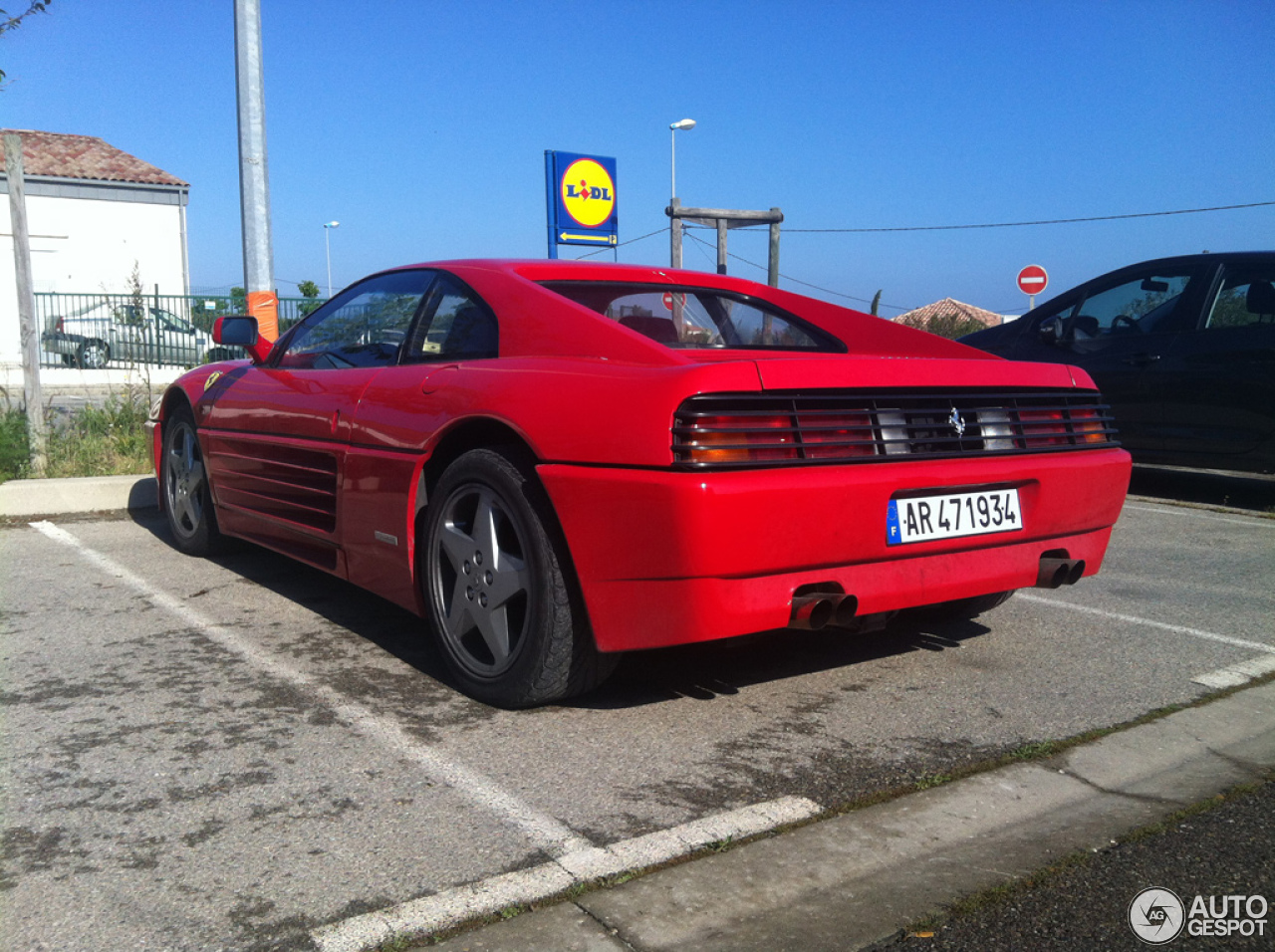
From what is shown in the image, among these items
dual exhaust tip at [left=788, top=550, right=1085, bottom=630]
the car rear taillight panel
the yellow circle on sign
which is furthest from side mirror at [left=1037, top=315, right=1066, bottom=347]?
the yellow circle on sign

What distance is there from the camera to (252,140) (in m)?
8.49

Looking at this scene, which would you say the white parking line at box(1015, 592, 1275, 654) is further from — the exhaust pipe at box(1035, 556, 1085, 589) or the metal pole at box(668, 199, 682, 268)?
the metal pole at box(668, 199, 682, 268)

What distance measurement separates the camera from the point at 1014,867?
90.3 inches

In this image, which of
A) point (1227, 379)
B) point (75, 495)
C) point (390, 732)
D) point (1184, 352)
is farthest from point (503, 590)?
point (1184, 352)

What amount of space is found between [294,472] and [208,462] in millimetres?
1049

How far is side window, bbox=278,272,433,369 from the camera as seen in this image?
3971 mm

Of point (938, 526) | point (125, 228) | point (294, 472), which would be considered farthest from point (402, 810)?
point (125, 228)

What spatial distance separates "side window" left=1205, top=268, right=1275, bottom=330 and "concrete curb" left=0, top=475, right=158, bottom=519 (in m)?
6.88

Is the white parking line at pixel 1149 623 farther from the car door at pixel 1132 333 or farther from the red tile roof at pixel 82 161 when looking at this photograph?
the red tile roof at pixel 82 161

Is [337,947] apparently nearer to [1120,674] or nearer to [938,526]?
[938,526]

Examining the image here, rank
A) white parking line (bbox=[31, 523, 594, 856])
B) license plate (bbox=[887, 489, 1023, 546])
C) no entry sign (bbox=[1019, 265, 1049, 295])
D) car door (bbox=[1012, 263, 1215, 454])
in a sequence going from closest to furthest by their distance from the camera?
white parking line (bbox=[31, 523, 594, 856]) → license plate (bbox=[887, 489, 1023, 546]) → car door (bbox=[1012, 263, 1215, 454]) → no entry sign (bbox=[1019, 265, 1049, 295])

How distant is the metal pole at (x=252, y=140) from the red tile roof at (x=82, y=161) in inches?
1209

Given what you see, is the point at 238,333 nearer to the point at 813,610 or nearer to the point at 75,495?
the point at 75,495

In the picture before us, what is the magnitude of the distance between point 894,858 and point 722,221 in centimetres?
1447
